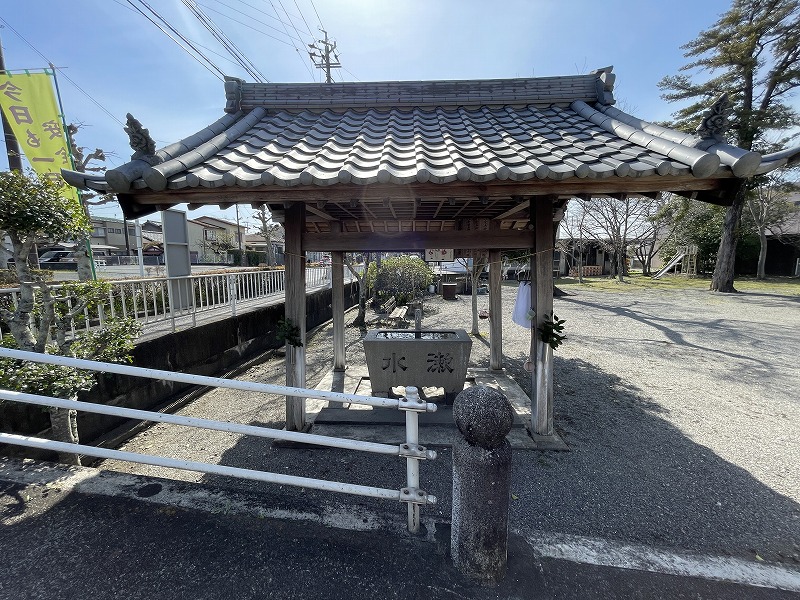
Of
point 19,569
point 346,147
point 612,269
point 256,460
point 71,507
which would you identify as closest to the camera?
point 19,569

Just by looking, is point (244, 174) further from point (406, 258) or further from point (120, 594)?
point (406, 258)

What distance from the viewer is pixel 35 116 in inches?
250

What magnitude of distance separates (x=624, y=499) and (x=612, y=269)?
3412 centimetres

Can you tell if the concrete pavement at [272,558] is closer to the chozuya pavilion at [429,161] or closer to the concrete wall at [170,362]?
the concrete wall at [170,362]

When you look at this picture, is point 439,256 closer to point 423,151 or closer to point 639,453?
point 423,151

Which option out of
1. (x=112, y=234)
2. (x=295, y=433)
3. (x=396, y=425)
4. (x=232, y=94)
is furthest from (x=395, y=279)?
(x=112, y=234)

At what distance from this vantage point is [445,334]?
538 cm

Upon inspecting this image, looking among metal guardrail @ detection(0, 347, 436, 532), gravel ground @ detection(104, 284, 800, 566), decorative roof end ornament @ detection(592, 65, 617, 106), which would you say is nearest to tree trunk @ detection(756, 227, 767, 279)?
gravel ground @ detection(104, 284, 800, 566)

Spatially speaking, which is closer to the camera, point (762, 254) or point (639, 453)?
point (639, 453)

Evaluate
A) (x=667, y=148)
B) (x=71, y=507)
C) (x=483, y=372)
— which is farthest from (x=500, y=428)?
(x=483, y=372)

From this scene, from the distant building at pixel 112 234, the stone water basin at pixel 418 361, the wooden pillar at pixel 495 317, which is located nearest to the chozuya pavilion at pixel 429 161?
the stone water basin at pixel 418 361

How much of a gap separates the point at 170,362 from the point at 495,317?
220 inches

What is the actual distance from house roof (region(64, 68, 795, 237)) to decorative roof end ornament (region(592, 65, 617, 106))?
0.04ft

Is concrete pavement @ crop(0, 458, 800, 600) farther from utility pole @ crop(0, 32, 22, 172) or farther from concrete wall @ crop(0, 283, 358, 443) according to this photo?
utility pole @ crop(0, 32, 22, 172)
